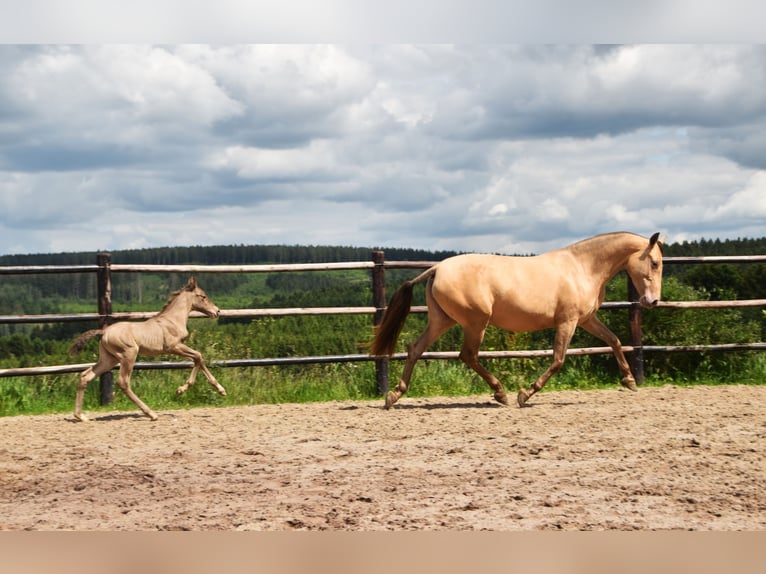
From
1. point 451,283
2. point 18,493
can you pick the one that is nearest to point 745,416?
point 451,283

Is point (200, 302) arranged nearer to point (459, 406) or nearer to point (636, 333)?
point (459, 406)

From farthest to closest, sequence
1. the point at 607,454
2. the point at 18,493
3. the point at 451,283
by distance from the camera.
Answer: the point at 451,283, the point at 607,454, the point at 18,493

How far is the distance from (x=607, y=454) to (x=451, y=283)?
2736 millimetres

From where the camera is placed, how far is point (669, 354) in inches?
446

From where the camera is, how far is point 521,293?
8.27 meters

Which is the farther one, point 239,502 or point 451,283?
point 451,283

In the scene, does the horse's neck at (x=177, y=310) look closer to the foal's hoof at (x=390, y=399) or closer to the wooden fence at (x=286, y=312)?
the wooden fence at (x=286, y=312)

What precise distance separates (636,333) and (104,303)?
6.22 meters

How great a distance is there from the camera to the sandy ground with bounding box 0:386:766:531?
4.38m

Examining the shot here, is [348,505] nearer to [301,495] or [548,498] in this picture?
[301,495]

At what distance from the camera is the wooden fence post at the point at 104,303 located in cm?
920

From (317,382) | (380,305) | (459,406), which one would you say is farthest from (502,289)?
(317,382)

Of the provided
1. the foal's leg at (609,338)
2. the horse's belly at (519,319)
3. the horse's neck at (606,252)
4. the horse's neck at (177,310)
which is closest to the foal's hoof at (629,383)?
the foal's leg at (609,338)

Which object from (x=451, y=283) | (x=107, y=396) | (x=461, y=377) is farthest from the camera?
(x=461, y=377)
